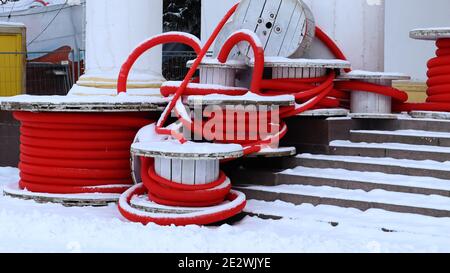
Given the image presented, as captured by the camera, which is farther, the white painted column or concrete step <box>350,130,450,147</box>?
the white painted column

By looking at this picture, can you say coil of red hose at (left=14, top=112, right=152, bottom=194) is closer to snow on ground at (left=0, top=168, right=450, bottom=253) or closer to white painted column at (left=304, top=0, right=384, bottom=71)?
snow on ground at (left=0, top=168, right=450, bottom=253)

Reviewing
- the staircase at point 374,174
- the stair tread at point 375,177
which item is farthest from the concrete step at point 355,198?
the stair tread at point 375,177

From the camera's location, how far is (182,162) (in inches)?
249

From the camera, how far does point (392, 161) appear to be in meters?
6.97

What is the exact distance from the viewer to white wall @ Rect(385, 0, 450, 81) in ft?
38.9

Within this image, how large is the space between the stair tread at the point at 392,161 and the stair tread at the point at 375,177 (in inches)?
3.9

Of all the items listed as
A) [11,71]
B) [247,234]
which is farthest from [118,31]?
[11,71]

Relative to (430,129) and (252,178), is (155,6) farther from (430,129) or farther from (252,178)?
(430,129)

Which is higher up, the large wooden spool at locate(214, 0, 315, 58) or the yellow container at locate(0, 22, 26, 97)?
the large wooden spool at locate(214, 0, 315, 58)

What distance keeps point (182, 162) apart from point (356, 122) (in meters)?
2.20

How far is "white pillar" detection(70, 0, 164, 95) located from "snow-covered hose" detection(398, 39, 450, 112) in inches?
111

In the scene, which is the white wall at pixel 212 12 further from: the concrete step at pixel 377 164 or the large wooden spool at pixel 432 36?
the concrete step at pixel 377 164

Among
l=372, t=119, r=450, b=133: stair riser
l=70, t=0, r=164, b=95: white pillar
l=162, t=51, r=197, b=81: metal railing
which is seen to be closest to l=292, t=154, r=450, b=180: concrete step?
l=372, t=119, r=450, b=133: stair riser

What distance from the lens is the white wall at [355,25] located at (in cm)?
830
